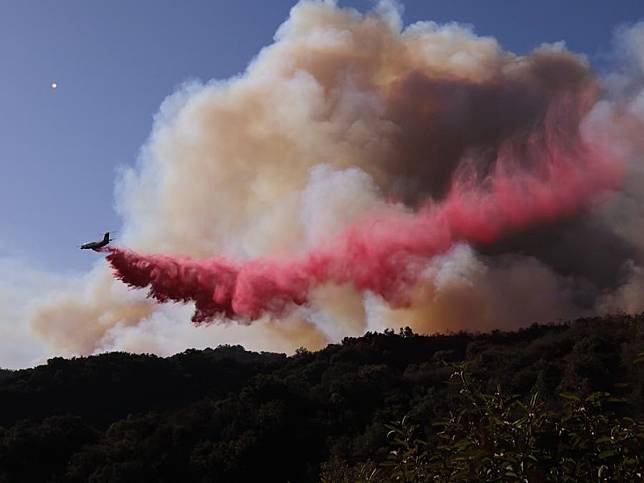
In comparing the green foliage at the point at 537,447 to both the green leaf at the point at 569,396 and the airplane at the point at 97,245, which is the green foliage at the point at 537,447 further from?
the airplane at the point at 97,245

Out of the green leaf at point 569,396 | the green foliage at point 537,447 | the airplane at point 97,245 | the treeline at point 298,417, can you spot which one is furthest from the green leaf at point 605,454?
the airplane at point 97,245

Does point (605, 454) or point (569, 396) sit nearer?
point (605, 454)

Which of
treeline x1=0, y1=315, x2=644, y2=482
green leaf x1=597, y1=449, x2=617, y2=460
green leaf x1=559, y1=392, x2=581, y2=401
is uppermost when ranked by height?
treeline x1=0, y1=315, x2=644, y2=482

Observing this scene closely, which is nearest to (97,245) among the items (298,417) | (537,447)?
(298,417)

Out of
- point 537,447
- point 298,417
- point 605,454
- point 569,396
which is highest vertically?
point 298,417

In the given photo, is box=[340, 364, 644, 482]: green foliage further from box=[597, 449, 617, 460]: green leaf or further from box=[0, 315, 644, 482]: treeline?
box=[0, 315, 644, 482]: treeline

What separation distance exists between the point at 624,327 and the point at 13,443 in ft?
188

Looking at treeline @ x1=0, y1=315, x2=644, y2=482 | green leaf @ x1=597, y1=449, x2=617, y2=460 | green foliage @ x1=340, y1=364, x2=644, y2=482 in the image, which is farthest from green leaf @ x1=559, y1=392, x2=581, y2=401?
treeline @ x1=0, y1=315, x2=644, y2=482

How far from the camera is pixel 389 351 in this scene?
86750 millimetres

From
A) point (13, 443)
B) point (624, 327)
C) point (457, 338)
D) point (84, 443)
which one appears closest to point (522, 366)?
point (624, 327)

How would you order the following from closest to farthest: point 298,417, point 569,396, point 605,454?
1. point 605,454
2. point 569,396
3. point 298,417

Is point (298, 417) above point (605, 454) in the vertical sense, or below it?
above

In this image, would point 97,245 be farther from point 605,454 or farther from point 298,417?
point 605,454

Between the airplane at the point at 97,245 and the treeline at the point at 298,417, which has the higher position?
the airplane at the point at 97,245
